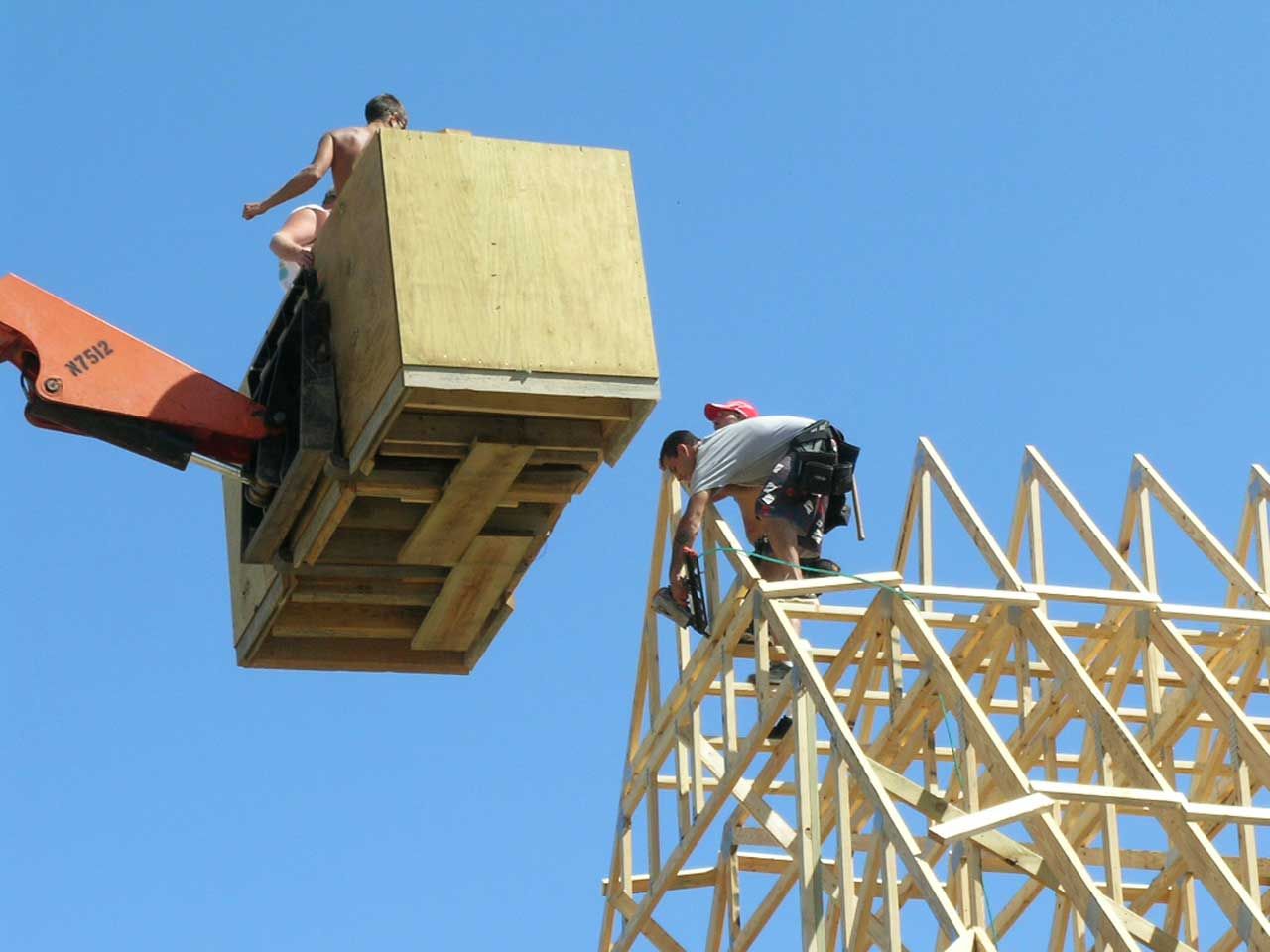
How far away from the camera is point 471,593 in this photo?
1627 cm

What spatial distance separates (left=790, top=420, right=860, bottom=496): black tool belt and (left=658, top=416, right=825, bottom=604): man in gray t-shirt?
0.07 metres

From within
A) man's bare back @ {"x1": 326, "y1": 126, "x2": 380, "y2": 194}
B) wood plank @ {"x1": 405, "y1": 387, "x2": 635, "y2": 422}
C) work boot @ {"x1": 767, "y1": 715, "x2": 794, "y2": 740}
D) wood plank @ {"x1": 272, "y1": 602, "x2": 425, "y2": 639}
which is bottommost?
work boot @ {"x1": 767, "y1": 715, "x2": 794, "y2": 740}

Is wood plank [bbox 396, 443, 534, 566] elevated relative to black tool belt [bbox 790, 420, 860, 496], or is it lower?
lower

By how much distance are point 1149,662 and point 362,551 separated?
5.00m

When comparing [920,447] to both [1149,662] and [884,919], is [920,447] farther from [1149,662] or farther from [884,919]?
[884,919]

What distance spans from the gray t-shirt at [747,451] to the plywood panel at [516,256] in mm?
2352

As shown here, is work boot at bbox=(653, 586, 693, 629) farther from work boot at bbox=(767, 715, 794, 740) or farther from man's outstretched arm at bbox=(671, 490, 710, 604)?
work boot at bbox=(767, 715, 794, 740)

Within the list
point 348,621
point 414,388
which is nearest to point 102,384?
point 348,621

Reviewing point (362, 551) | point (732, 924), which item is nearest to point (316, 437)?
point (362, 551)

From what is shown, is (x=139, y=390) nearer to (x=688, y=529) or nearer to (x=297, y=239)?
(x=297, y=239)

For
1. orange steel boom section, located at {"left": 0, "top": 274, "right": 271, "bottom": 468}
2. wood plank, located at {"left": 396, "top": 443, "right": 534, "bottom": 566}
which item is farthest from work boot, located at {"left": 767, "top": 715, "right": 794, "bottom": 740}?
orange steel boom section, located at {"left": 0, "top": 274, "right": 271, "bottom": 468}

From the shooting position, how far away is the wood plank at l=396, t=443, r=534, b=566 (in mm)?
14609

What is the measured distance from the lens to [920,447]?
18.2m

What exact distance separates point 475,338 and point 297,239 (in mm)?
2386
